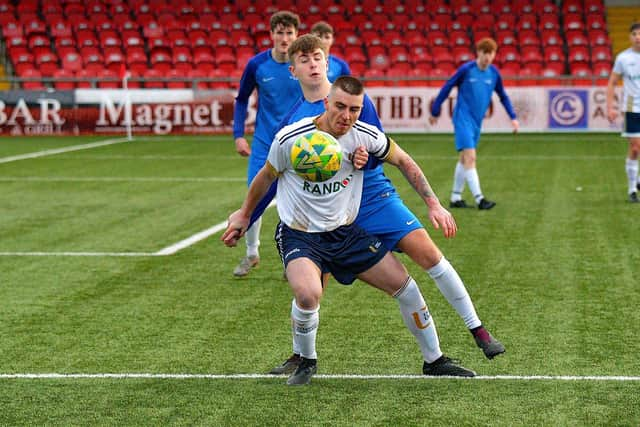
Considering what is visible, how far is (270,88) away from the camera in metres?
8.91

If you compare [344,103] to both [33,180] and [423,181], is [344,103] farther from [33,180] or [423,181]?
[33,180]

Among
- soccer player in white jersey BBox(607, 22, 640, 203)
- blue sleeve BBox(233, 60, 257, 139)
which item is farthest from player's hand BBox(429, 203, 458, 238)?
soccer player in white jersey BBox(607, 22, 640, 203)

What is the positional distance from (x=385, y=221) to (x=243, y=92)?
329 cm

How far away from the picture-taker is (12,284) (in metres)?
9.16

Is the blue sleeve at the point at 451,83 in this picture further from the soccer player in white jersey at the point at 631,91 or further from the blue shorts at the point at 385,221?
A: the blue shorts at the point at 385,221

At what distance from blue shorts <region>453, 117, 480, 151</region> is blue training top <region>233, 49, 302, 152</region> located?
219 inches

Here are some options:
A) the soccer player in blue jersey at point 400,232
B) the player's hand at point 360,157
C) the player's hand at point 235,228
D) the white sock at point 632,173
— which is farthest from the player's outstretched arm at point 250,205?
the white sock at point 632,173

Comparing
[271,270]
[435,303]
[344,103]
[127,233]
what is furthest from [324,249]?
[127,233]

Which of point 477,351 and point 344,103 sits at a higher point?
point 344,103

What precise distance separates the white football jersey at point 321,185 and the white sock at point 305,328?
0.43m

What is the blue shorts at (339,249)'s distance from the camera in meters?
5.93

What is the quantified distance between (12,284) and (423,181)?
4.40m

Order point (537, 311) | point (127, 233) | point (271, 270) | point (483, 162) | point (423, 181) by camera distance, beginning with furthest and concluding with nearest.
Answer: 1. point (483, 162)
2. point (127, 233)
3. point (271, 270)
4. point (537, 311)
5. point (423, 181)

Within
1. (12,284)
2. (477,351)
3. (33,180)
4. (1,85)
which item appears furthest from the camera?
(1,85)
